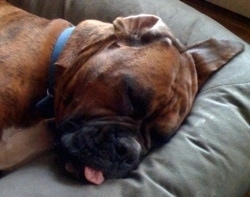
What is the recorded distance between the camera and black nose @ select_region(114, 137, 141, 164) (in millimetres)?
1254

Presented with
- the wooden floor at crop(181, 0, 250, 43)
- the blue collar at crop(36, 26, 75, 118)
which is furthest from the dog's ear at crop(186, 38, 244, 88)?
the wooden floor at crop(181, 0, 250, 43)

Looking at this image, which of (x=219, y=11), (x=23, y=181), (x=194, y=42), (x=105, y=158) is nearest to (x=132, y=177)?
(x=105, y=158)

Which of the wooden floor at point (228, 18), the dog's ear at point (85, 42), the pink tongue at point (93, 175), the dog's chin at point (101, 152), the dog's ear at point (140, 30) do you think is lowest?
the wooden floor at point (228, 18)

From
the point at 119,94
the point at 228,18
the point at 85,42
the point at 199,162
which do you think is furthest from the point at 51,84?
the point at 228,18

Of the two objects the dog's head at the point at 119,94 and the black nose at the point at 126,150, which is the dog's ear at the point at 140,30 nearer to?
the dog's head at the point at 119,94

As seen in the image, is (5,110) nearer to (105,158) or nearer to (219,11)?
(105,158)

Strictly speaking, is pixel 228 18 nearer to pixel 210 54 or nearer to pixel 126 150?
pixel 210 54

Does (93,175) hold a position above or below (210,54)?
below

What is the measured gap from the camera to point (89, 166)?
49.5 inches

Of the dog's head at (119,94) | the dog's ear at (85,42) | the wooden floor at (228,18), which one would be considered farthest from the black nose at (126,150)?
the wooden floor at (228,18)

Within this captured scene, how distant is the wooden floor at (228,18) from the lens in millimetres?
2432

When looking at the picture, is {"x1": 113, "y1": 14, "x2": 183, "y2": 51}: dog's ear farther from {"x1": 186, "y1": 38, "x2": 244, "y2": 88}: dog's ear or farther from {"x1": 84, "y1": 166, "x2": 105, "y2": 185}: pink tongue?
{"x1": 84, "y1": 166, "x2": 105, "y2": 185}: pink tongue

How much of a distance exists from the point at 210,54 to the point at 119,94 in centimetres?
39

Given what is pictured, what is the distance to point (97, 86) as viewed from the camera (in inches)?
51.5
